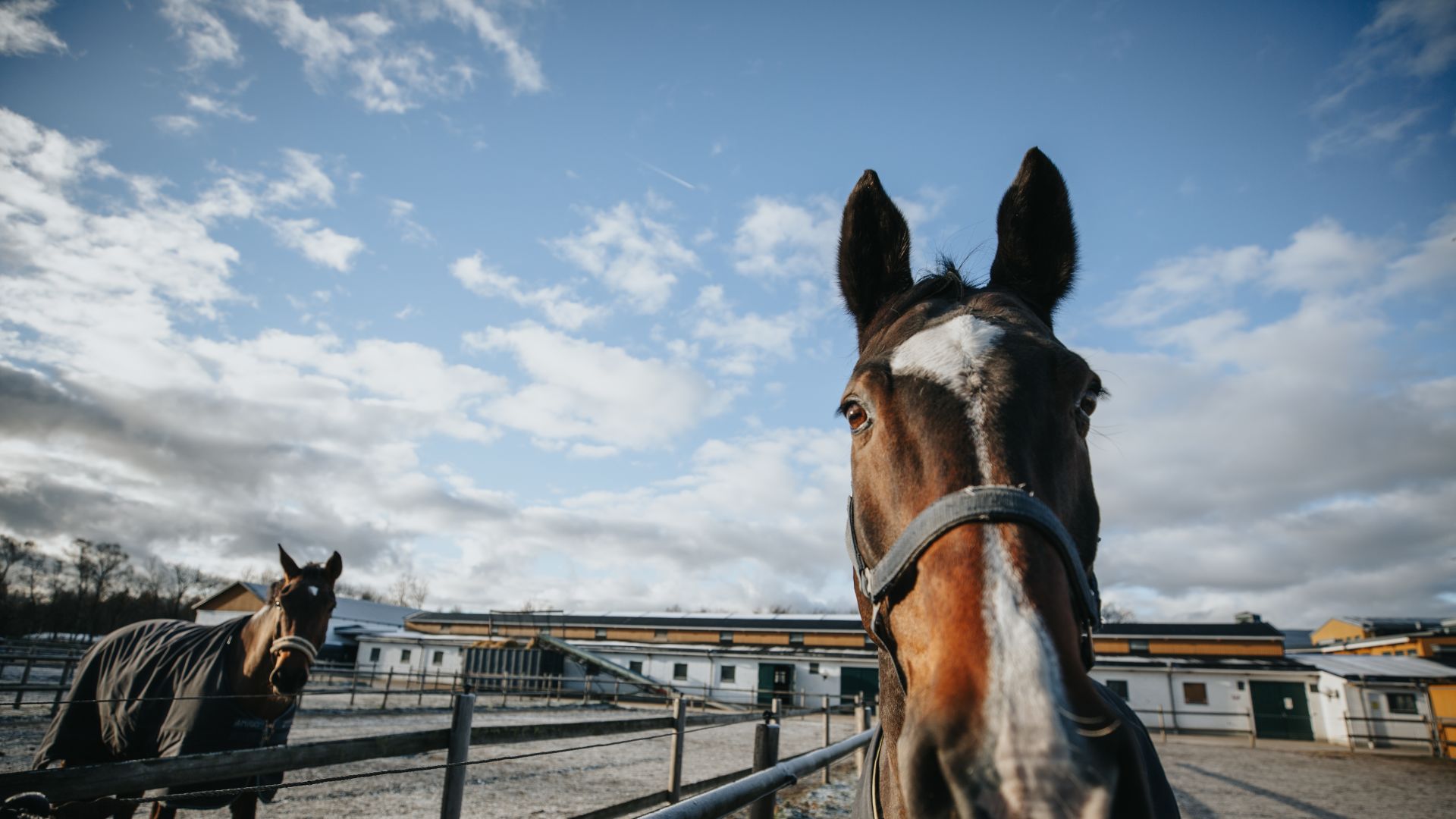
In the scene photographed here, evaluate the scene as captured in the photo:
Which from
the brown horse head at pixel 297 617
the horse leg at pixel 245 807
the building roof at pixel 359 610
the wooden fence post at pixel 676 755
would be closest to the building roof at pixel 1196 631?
the wooden fence post at pixel 676 755

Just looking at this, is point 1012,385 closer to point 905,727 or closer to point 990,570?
point 990,570

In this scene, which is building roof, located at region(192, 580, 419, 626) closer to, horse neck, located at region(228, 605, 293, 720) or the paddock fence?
horse neck, located at region(228, 605, 293, 720)

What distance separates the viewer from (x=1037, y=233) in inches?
89.5

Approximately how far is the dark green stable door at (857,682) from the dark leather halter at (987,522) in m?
37.9

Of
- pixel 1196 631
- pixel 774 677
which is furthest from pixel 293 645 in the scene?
pixel 1196 631

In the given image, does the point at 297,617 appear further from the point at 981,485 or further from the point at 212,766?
the point at 981,485

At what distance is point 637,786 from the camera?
11102 millimetres

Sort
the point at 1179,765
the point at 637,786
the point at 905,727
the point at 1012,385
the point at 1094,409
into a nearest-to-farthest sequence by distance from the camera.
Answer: the point at 905,727
the point at 1012,385
the point at 1094,409
the point at 637,786
the point at 1179,765

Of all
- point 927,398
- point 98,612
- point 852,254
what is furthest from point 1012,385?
point 98,612

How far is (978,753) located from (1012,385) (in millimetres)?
816

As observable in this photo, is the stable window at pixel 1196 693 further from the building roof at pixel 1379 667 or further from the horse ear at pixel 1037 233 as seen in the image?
the horse ear at pixel 1037 233

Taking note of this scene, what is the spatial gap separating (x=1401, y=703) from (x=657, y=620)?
1587 inches

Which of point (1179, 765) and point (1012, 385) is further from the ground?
point (1012, 385)

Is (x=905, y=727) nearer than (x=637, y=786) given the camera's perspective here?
Yes
